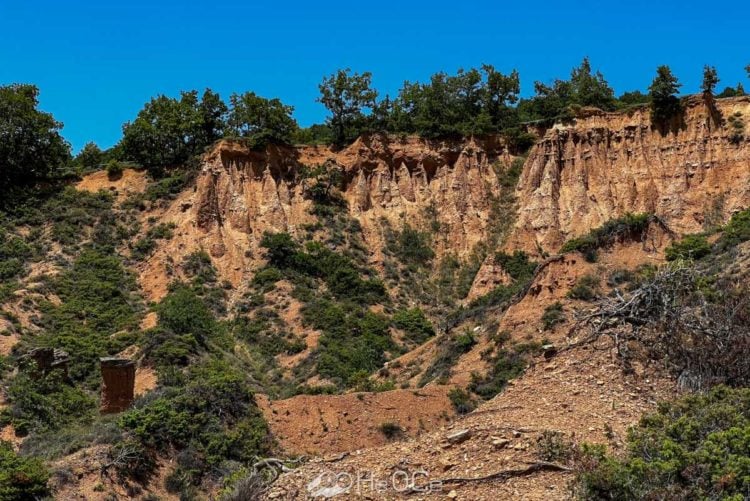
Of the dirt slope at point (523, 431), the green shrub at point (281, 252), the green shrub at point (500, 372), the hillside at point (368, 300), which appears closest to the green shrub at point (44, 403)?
Result: the hillside at point (368, 300)

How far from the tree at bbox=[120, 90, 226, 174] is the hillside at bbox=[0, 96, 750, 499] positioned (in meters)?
2.44

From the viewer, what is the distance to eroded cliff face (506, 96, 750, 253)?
43094 mm

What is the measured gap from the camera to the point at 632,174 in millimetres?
46688

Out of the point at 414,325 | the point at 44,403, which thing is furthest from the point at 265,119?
the point at 44,403

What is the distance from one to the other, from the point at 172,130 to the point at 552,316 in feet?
105

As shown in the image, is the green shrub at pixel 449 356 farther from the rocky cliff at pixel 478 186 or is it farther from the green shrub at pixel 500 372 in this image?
the rocky cliff at pixel 478 186

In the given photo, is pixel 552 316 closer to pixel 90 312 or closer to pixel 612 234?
pixel 612 234

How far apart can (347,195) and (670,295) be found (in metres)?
35.7

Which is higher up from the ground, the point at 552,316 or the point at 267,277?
the point at 267,277

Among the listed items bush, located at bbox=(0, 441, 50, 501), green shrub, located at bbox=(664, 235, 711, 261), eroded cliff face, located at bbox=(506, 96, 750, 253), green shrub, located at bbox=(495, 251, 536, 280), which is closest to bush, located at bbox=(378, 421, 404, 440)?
bush, located at bbox=(0, 441, 50, 501)

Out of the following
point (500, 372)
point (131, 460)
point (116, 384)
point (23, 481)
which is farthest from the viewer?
point (500, 372)

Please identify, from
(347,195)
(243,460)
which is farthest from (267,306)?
(243,460)

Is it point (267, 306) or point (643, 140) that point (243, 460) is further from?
point (643, 140)

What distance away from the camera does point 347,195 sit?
49656 millimetres
